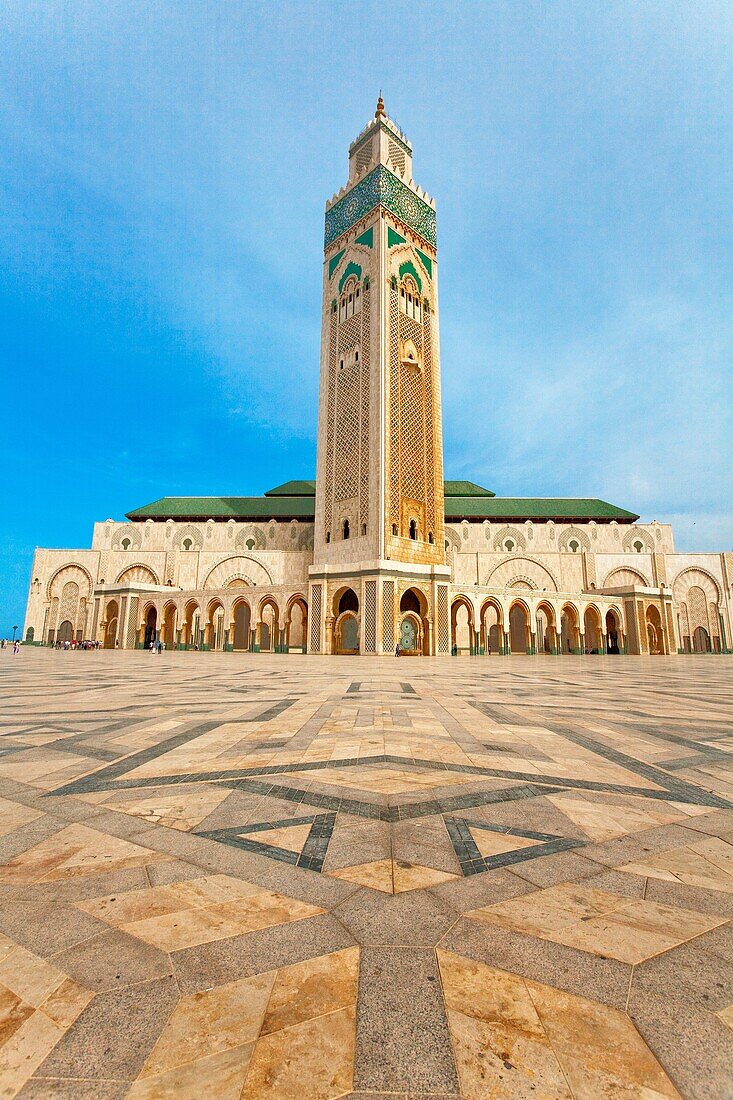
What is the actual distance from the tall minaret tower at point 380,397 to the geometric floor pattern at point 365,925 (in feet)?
65.7

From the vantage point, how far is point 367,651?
22438 millimetres

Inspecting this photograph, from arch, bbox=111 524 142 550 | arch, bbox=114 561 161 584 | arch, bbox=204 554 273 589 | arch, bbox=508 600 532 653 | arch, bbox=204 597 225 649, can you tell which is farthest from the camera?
arch, bbox=111 524 142 550

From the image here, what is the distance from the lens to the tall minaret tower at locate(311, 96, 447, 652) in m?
24.0

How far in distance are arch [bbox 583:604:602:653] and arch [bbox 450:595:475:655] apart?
741 cm

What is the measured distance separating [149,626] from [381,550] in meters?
19.5

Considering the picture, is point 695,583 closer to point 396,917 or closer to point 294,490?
point 294,490

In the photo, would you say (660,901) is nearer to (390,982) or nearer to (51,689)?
(390,982)

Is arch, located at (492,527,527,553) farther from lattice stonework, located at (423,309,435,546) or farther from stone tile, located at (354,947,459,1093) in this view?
stone tile, located at (354,947,459,1093)

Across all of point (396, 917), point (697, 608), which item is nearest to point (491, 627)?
point (697, 608)

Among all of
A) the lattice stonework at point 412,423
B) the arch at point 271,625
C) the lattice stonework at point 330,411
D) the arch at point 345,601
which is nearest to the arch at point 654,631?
the lattice stonework at point 412,423

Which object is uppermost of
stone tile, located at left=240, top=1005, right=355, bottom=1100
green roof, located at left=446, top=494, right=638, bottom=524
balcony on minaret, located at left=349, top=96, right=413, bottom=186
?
balcony on minaret, located at left=349, top=96, right=413, bottom=186

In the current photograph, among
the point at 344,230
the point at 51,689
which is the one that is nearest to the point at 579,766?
the point at 51,689

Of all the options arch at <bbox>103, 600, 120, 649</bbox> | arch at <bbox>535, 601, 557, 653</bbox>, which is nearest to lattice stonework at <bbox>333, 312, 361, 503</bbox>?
arch at <bbox>535, 601, 557, 653</bbox>

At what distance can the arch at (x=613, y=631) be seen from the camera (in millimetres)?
31672
